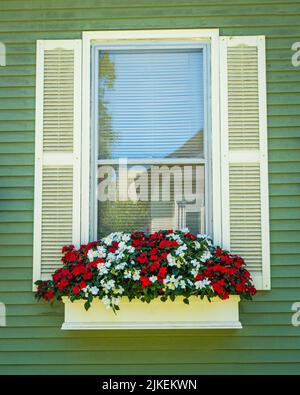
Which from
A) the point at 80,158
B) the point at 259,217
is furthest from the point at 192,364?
the point at 80,158

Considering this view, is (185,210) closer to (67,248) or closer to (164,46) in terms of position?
(67,248)

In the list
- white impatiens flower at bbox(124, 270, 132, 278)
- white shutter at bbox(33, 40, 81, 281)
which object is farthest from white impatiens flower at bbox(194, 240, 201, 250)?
white shutter at bbox(33, 40, 81, 281)

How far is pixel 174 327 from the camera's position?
3346 millimetres

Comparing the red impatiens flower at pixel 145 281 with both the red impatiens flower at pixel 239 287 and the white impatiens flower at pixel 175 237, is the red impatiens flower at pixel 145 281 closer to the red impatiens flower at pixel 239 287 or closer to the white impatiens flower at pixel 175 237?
the white impatiens flower at pixel 175 237

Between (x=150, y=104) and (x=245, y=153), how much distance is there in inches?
28.1

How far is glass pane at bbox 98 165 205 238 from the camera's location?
3.64 m

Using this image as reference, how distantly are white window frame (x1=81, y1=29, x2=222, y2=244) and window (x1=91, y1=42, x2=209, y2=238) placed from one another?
1.6 inches

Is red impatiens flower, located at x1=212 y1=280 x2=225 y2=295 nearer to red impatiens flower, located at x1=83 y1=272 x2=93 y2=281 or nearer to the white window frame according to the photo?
the white window frame

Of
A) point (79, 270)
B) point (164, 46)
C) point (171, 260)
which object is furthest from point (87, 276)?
point (164, 46)

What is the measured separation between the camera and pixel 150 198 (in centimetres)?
366

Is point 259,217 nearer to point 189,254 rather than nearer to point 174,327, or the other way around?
point 189,254

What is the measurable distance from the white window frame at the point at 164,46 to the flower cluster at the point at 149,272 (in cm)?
22

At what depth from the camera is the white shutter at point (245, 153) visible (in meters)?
3.54

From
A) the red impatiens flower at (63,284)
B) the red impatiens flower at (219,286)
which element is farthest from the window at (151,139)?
the red impatiens flower at (219,286)
